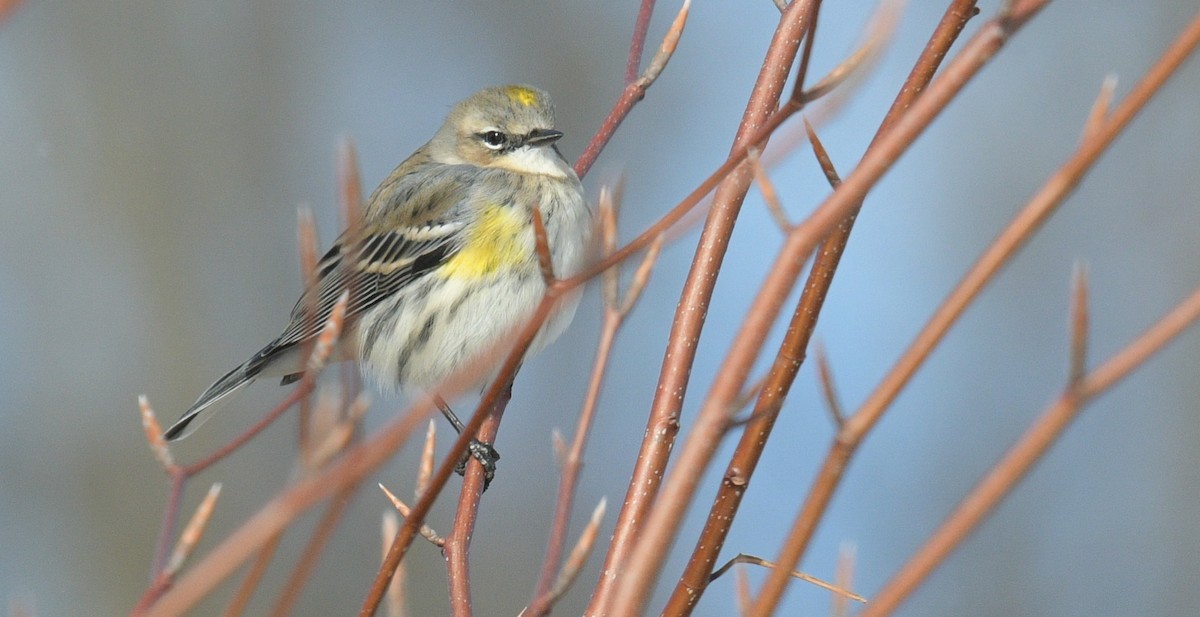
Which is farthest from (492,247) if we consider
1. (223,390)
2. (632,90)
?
(632,90)

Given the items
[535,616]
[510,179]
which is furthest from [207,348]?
[535,616]

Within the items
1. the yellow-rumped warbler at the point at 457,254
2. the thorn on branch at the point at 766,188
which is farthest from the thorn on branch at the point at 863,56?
the yellow-rumped warbler at the point at 457,254

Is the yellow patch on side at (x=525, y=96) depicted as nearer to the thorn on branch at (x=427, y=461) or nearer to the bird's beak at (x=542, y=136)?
the bird's beak at (x=542, y=136)

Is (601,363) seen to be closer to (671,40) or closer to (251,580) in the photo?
(251,580)

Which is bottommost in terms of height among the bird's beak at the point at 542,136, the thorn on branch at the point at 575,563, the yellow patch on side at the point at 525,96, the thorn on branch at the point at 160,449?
the thorn on branch at the point at 160,449

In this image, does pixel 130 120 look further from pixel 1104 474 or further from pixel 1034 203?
pixel 1034 203

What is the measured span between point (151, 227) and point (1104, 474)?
542 cm

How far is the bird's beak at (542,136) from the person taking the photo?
3.39 m

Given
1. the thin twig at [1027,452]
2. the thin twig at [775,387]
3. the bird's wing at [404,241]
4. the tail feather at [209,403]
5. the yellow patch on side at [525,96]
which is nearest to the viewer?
the thin twig at [1027,452]

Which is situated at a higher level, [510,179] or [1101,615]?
[1101,615]

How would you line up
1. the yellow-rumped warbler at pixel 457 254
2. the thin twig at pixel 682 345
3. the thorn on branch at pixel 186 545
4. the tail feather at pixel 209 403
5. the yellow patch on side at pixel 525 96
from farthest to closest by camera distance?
the yellow patch on side at pixel 525 96 → the yellow-rumped warbler at pixel 457 254 → the tail feather at pixel 209 403 → the thin twig at pixel 682 345 → the thorn on branch at pixel 186 545

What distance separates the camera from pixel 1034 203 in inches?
33.6

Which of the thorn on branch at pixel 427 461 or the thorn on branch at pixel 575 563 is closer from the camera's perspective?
Result: the thorn on branch at pixel 575 563

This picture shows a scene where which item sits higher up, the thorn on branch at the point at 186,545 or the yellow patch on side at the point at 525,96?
the yellow patch on side at the point at 525,96
